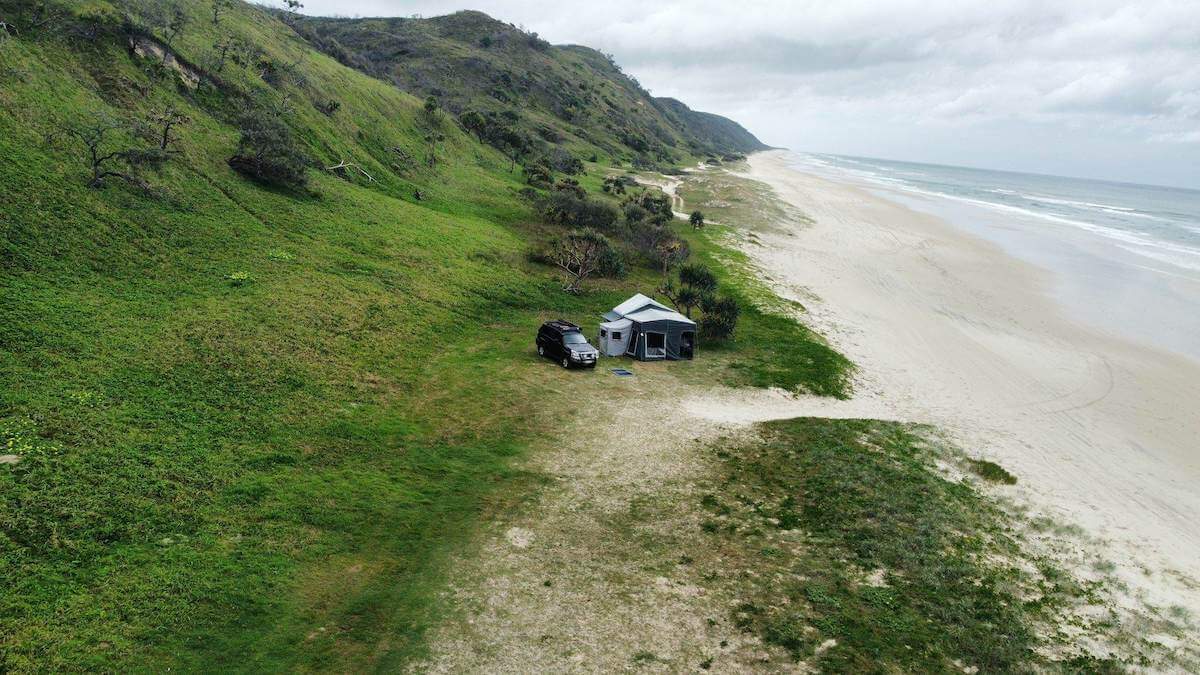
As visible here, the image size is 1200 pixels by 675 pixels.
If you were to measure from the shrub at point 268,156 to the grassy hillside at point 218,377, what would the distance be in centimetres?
64

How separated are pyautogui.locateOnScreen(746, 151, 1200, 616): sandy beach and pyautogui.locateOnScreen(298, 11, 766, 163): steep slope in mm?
81283

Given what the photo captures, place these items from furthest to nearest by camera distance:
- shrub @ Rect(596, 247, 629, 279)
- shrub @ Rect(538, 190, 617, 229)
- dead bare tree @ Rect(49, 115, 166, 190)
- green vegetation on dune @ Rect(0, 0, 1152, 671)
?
shrub @ Rect(538, 190, 617, 229), shrub @ Rect(596, 247, 629, 279), dead bare tree @ Rect(49, 115, 166, 190), green vegetation on dune @ Rect(0, 0, 1152, 671)

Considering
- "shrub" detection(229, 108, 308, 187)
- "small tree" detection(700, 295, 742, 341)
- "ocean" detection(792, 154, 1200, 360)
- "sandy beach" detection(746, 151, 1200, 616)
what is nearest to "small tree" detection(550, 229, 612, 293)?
"small tree" detection(700, 295, 742, 341)

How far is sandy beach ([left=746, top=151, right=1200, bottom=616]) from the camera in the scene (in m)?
23.0

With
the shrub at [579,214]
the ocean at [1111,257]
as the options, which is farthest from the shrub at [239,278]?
the ocean at [1111,257]

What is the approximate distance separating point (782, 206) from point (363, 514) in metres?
100

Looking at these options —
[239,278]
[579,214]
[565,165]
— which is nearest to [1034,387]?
[579,214]

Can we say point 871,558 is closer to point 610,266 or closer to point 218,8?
point 610,266

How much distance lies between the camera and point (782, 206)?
106 metres

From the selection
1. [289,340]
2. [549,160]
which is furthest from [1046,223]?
[289,340]

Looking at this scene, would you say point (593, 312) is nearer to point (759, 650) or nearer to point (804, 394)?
point (804, 394)

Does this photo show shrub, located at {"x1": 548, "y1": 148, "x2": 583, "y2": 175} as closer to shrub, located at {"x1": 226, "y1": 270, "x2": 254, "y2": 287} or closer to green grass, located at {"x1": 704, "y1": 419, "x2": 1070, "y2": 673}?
shrub, located at {"x1": 226, "y1": 270, "x2": 254, "y2": 287}

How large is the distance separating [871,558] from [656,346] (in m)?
19.2

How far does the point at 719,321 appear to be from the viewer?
3884 cm
